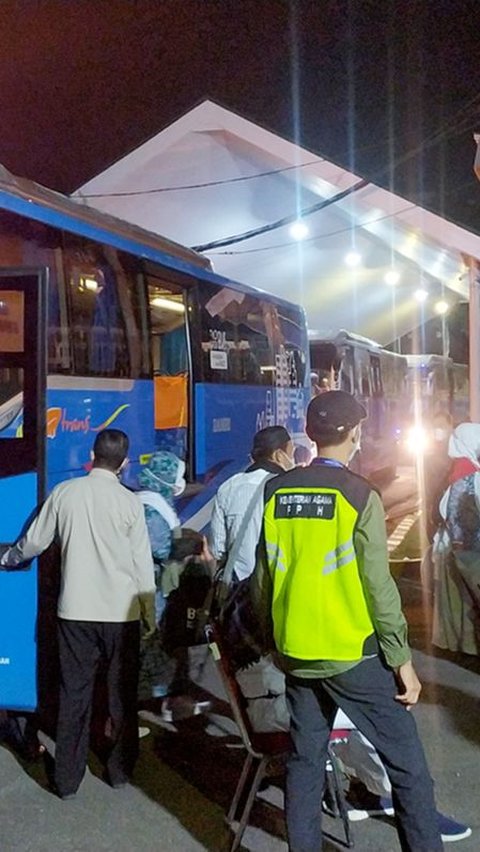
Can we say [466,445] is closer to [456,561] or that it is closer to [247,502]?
[456,561]

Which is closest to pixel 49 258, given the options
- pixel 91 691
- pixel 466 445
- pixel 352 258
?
pixel 91 691

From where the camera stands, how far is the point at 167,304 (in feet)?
26.9

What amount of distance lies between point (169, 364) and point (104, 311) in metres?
1.49

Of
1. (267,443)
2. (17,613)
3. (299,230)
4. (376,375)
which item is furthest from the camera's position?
(376,375)

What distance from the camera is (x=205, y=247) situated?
1633cm

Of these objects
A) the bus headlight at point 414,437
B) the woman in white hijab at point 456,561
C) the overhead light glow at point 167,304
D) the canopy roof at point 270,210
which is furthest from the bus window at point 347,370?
the woman in white hijab at point 456,561

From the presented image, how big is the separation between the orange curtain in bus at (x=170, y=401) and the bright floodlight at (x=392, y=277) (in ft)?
47.0

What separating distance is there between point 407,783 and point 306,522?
1.01m

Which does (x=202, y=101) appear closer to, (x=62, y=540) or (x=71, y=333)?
(x=71, y=333)

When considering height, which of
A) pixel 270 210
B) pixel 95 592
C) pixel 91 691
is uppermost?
pixel 270 210

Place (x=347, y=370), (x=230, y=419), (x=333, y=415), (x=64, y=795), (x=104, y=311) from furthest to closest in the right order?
(x=347, y=370)
(x=230, y=419)
(x=104, y=311)
(x=64, y=795)
(x=333, y=415)

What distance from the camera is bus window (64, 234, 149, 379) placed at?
6367mm

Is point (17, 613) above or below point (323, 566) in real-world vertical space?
below

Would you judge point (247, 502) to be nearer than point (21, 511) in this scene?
No
